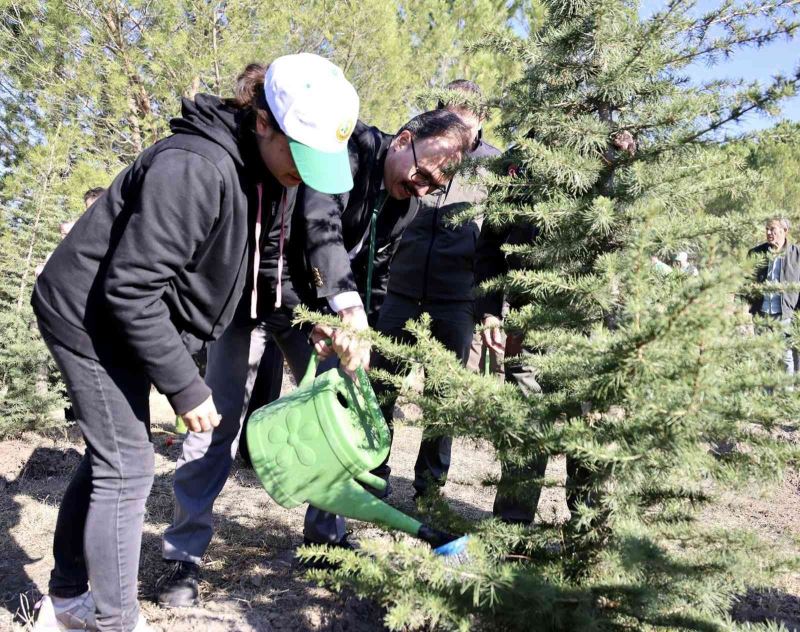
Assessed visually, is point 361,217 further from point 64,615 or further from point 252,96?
point 64,615

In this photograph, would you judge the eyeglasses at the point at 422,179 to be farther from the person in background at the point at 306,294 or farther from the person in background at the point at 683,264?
the person in background at the point at 683,264

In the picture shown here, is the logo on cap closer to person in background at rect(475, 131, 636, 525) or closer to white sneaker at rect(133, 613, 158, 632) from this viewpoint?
person in background at rect(475, 131, 636, 525)

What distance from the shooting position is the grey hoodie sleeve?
5.53 feet

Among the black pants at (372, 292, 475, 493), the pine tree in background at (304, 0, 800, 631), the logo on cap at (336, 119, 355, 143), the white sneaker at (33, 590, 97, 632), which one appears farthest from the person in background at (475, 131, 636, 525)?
the white sneaker at (33, 590, 97, 632)

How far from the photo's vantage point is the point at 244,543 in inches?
116

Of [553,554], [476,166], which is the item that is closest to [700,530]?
[553,554]

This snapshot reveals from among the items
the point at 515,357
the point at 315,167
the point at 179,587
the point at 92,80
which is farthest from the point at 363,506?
the point at 92,80

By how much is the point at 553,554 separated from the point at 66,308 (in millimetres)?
1425

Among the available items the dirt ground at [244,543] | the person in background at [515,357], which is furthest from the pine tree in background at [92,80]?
the person in background at [515,357]

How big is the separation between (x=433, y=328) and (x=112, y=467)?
185cm

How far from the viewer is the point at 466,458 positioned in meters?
5.10

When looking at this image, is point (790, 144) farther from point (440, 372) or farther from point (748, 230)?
point (440, 372)

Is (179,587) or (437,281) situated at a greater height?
(437,281)

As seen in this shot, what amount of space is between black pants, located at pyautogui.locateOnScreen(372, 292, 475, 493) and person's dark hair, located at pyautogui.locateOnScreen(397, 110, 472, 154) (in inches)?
42.8
